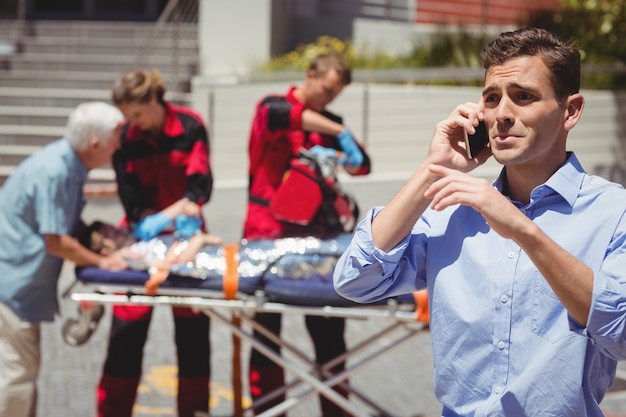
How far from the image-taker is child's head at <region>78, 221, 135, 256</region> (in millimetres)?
5169

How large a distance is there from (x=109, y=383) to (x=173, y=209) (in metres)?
0.94

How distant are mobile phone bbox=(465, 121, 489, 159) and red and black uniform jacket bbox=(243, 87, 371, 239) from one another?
2817 mm

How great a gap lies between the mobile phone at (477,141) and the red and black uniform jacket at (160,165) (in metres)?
2.86

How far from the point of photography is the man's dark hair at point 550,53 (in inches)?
102

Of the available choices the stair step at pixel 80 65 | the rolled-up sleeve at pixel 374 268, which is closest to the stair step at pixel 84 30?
the stair step at pixel 80 65

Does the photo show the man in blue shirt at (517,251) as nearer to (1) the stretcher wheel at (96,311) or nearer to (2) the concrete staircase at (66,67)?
(1) the stretcher wheel at (96,311)

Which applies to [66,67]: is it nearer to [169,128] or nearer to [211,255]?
[169,128]

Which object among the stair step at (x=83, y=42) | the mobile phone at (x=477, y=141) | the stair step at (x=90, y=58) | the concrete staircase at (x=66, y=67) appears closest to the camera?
the mobile phone at (x=477, y=141)

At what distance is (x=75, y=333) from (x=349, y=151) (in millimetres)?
1650

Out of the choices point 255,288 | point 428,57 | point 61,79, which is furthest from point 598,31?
point 255,288

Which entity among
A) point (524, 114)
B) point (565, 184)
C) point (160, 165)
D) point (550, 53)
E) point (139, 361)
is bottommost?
point (139, 361)

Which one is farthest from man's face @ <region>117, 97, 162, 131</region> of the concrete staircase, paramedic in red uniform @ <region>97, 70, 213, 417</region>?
the concrete staircase

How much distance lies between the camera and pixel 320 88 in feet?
18.5

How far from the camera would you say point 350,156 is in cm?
571
